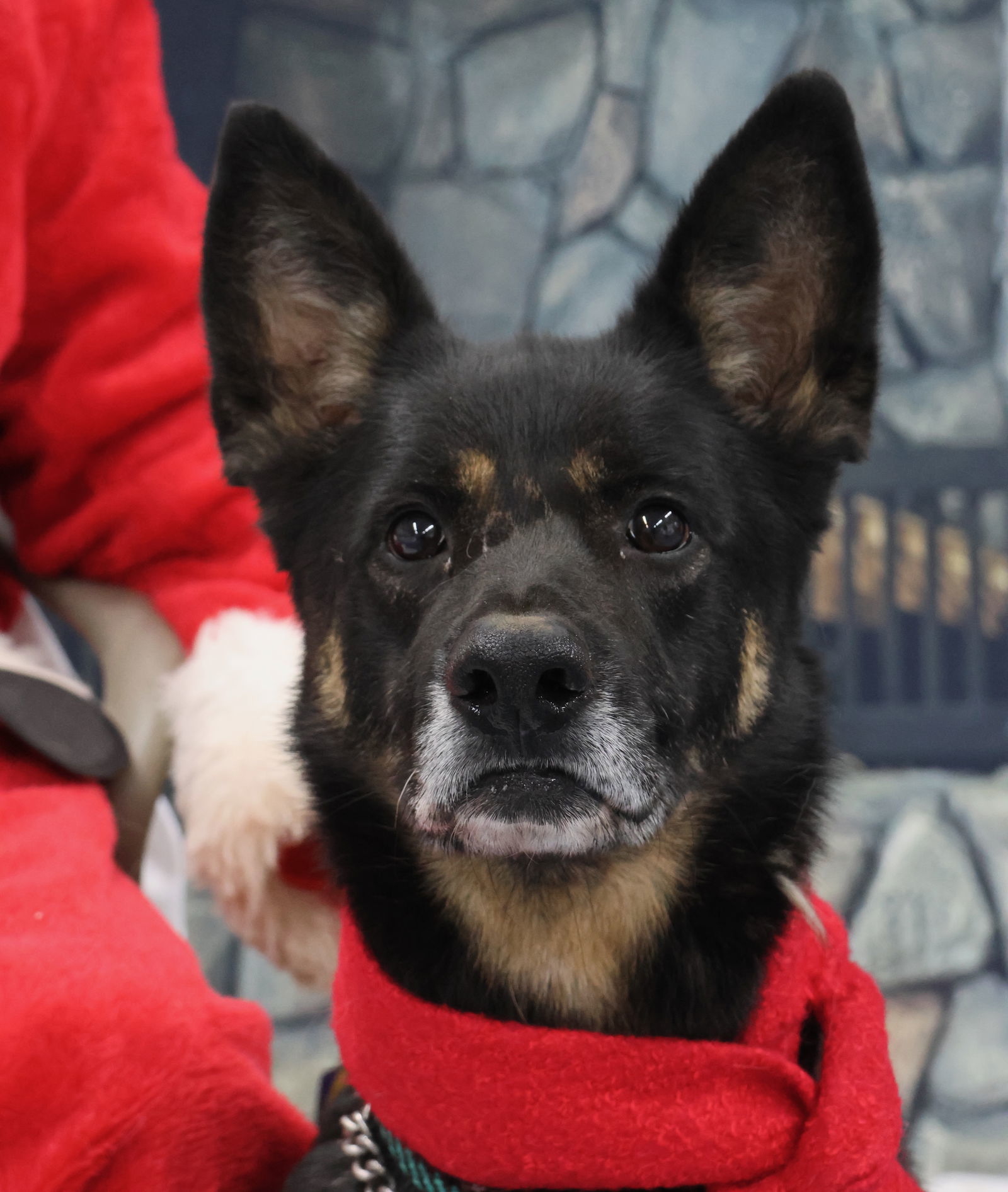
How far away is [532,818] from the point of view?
3.39 ft

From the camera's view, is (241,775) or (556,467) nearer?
(556,467)

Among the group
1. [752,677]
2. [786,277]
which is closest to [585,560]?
[752,677]

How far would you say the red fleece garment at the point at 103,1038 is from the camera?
3.08 feet

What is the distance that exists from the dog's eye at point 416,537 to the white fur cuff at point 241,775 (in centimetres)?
24

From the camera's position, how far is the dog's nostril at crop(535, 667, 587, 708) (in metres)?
0.97

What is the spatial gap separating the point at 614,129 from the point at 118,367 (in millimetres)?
1789

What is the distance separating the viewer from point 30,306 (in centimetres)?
143

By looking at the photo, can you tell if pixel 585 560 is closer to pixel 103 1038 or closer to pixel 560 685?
pixel 560 685

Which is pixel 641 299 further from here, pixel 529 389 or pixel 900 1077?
pixel 900 1077

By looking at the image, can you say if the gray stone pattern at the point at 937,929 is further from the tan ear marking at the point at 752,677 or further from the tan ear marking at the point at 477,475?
the tan ear marking at the point at 477,475

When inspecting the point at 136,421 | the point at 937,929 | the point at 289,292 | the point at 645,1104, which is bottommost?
the point at 937,929

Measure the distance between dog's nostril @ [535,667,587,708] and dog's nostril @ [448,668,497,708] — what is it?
0.04 m

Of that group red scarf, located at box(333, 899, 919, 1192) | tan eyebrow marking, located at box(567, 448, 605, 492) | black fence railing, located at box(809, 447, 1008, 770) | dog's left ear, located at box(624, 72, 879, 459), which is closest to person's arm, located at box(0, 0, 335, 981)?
red scarf, located at box(333, 899, 919, 1192)

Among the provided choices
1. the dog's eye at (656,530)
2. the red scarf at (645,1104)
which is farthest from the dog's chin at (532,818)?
the dog's eye at (656,530)
